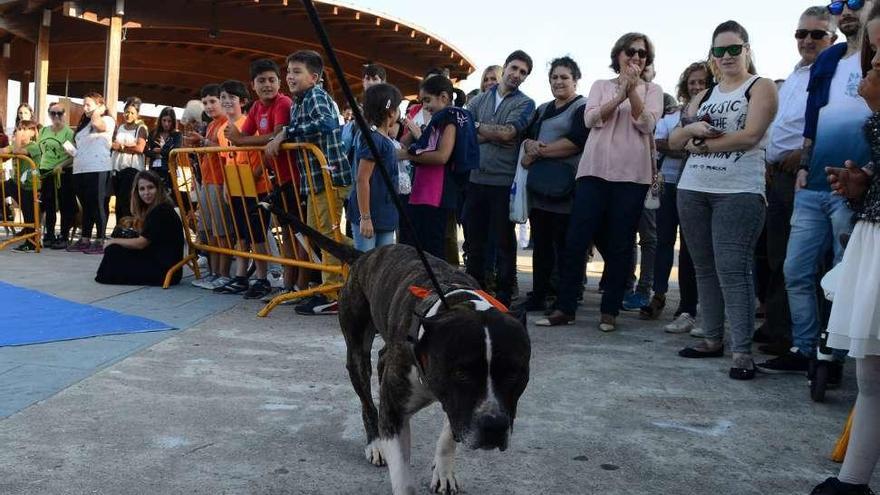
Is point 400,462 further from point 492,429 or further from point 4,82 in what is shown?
point 4,82

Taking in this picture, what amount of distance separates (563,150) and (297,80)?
2.17m

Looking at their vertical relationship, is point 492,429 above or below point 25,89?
below

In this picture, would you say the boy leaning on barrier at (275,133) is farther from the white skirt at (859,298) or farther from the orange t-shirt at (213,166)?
the white skirt at (859,298)

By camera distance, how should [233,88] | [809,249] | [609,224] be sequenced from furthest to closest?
1. [233,88]
2. [609,224]
3. [809,249]

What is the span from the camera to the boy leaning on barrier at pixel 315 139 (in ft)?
20.2

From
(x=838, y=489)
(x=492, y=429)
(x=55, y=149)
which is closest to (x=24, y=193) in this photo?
(x=55, y=149)

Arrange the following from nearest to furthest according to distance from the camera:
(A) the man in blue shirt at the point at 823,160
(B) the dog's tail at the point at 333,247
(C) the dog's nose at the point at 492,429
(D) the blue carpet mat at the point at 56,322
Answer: (C) the dog's nose at the point at 492,429 < (B) the dog's tail at the point at 333,247 < (A) the man in blue shirt at the point at 823,160 < (D) the blue carpet mat at the point at 56,322

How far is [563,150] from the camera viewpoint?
20.3 ft

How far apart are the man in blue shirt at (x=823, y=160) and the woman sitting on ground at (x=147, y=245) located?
5403mm

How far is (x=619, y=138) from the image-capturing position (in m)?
5.68

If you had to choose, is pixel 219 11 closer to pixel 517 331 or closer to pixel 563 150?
pixel 563 150

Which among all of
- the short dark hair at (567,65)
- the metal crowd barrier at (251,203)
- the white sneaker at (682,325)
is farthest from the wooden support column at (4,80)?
the white sneaker at (682,325)

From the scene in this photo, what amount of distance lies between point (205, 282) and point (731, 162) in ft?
16.0

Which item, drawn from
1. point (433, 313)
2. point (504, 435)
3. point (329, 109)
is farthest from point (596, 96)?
point (504, 435)
